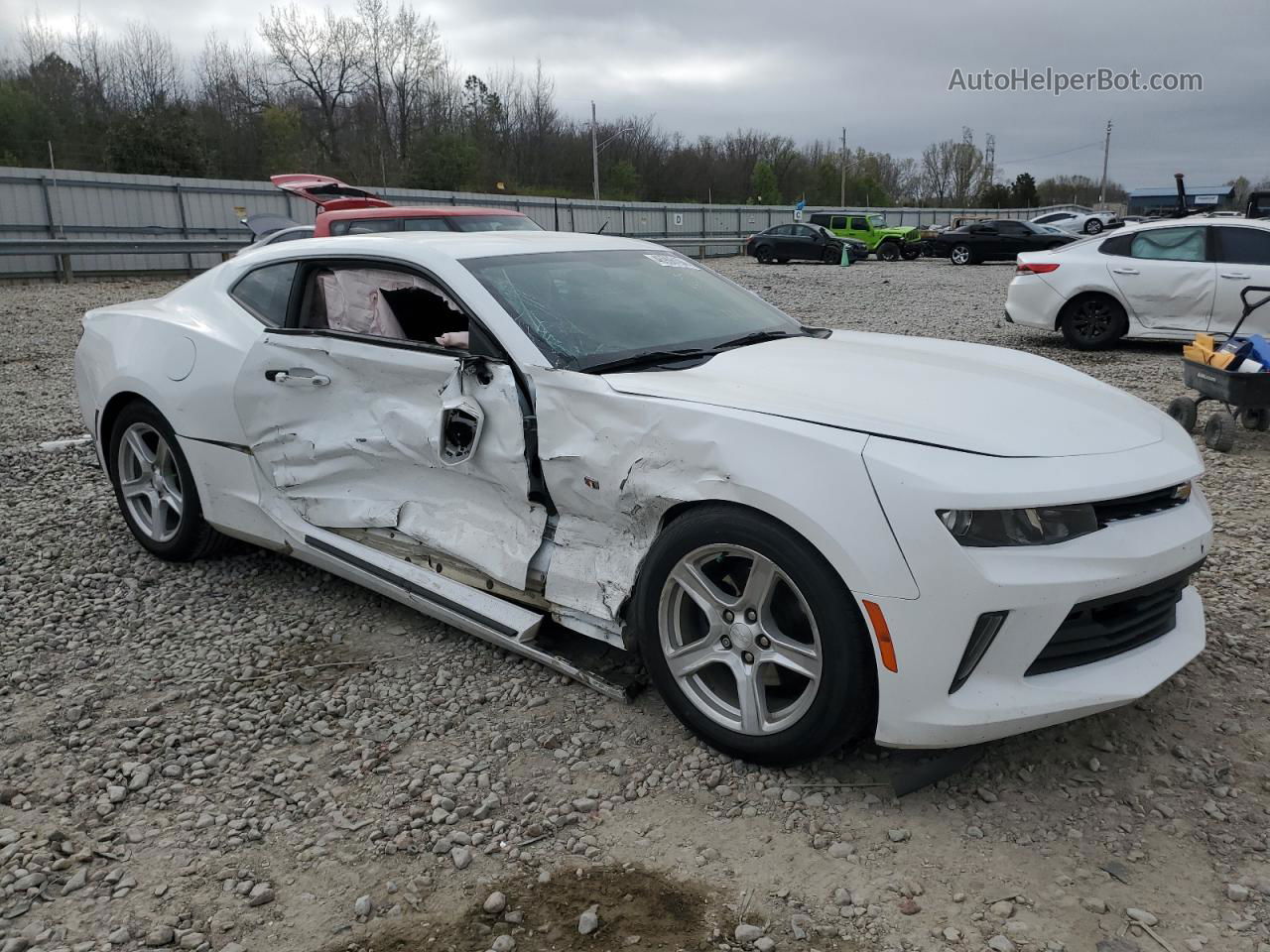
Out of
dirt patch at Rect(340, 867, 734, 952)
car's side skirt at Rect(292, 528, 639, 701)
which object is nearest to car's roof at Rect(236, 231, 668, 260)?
car's side skirt at Rect(292, 528, 639, 701)

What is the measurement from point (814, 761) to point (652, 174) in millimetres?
62881

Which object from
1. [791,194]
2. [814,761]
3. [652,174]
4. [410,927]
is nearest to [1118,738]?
[814,761]

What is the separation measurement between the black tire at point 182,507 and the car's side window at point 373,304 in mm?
901

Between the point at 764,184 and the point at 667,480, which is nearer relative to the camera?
the point at 667,480

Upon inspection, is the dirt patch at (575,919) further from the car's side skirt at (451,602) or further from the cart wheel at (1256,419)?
the cart wheel at (1256,419)

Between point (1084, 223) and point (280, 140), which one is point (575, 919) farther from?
point (280, 140)

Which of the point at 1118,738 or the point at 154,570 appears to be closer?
the point at 1118,738

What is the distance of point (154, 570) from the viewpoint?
4551 millimetres

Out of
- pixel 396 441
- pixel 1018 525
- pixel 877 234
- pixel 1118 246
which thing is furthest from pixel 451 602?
pixel 877 234

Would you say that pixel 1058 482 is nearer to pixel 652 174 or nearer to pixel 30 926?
pixel 30 926

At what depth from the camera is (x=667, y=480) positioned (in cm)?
286

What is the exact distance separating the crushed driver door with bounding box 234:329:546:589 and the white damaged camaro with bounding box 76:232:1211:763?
1 centimetres

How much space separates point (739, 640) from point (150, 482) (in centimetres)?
319

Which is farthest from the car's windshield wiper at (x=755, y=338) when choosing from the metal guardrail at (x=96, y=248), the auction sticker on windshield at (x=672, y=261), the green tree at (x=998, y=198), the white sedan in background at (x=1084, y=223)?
the green tree at (x=998, y=198)
